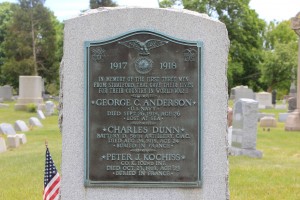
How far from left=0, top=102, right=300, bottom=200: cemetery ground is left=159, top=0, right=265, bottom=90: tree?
38450mm

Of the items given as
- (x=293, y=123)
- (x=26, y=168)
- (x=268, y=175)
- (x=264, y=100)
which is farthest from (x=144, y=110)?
(x=264, y=100)

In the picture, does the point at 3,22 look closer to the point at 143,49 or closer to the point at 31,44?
the point at 31,44

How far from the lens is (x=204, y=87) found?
6.69 metres

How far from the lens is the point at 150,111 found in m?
6.68

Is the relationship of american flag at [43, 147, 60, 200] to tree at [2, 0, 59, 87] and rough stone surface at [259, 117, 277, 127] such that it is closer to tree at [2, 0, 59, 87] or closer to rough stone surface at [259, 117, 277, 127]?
rough stone surface at [259, 117, 277, 127]

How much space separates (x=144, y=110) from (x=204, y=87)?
0.71 meters

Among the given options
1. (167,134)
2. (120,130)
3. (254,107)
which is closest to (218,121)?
(167,134)

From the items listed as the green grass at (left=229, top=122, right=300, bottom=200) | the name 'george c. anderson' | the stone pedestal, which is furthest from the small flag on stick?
the stone pedestal

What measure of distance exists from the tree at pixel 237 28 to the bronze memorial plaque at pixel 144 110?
1919 inches

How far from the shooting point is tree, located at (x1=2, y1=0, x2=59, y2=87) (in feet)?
199

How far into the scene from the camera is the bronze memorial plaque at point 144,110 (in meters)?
6.66

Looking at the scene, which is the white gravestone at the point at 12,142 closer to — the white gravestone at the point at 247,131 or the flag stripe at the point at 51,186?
the white gravestone at the point at 247,131

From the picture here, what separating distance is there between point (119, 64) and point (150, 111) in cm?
62

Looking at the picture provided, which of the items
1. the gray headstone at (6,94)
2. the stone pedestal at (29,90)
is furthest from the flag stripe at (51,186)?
the gray headstone at (6,94)
